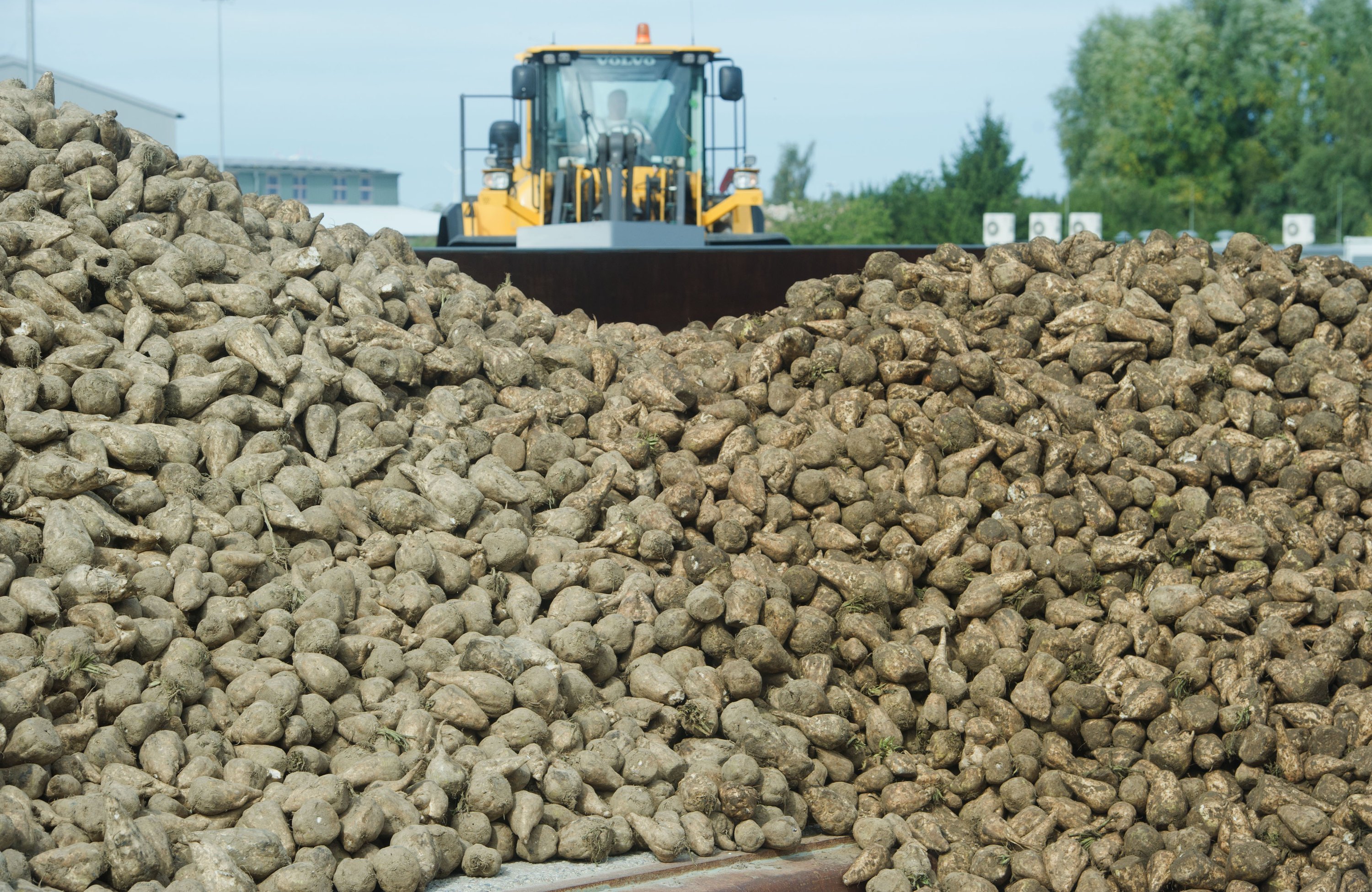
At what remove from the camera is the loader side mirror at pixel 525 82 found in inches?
343

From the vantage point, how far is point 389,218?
3525cm

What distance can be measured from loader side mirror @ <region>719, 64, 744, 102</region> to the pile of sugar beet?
420 centimetres

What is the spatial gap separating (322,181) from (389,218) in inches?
605

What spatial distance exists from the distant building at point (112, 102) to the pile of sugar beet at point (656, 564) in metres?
25.3

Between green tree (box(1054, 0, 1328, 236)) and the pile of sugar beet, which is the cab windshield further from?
green tree (box(1054, 0, 1328, 236))

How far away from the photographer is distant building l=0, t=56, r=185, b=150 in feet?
94.7

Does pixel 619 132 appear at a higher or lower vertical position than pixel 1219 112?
lower

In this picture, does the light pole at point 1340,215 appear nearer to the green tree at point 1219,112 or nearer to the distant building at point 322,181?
the green tree at point 1219,112

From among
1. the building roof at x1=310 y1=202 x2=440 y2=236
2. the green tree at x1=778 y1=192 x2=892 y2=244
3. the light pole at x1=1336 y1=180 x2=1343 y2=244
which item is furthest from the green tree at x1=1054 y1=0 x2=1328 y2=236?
the building roof at x1=310 y1=202 x2=440 y2=236

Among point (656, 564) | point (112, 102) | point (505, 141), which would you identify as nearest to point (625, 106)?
point (505, 141)

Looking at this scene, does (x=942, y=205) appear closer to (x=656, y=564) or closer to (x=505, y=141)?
(x=505, y=141)

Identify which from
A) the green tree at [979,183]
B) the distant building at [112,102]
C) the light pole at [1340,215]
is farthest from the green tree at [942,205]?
the distant building at [112,102]

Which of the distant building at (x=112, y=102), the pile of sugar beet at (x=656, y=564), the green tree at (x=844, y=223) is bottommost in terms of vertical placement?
the pile of sugar beet at (x=656, y=564)

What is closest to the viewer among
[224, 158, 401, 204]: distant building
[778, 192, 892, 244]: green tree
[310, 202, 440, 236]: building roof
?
[778, 192, 892, 244]: green tree
